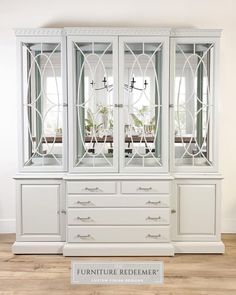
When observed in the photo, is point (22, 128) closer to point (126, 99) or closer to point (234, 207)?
point (126, 99)

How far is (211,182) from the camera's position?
3404mm

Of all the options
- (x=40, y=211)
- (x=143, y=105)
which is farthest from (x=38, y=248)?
(x=143, y=105)

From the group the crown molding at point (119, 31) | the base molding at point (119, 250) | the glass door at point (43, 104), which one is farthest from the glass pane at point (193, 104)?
the glass door at point (43, 104)

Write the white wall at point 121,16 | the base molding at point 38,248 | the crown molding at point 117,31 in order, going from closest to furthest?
1. the crown molding at point 117,31
2. the base molding at point 38,248
3. the white wall at point 121,16

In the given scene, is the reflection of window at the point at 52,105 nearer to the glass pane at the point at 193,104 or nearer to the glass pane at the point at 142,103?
the glass pane at the point at 142,103

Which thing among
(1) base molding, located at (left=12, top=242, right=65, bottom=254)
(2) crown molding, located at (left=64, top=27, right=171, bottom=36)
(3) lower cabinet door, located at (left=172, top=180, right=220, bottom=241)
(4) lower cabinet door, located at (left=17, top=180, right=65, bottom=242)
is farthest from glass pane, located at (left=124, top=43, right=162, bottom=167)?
(1) base molding, located at (left=12, top=242, right=65, bottom=254)

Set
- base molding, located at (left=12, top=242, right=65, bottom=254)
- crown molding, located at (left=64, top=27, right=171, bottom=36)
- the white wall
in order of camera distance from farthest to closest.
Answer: the white wall
base molding, located at (left=12, top=242, right=65, bottom=254)
crown molding, located at (left=64, top=27, right=171, bottom=36)

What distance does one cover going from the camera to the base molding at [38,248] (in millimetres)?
3393

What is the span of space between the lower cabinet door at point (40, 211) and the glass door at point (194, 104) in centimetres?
116

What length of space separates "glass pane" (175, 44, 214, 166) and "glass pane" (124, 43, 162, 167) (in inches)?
7.4

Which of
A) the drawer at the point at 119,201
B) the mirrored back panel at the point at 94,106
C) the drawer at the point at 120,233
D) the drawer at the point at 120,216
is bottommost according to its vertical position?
the drawer at the point at 120,233

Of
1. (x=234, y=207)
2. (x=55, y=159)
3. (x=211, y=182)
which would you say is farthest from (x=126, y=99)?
(x=234, y=207)

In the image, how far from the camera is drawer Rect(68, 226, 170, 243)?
3.34m

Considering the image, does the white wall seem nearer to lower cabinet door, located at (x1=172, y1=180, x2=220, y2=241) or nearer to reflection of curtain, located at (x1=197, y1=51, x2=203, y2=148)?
reflection of curtain, located at (x1=197, y1=51, x2=203, y2=148)
